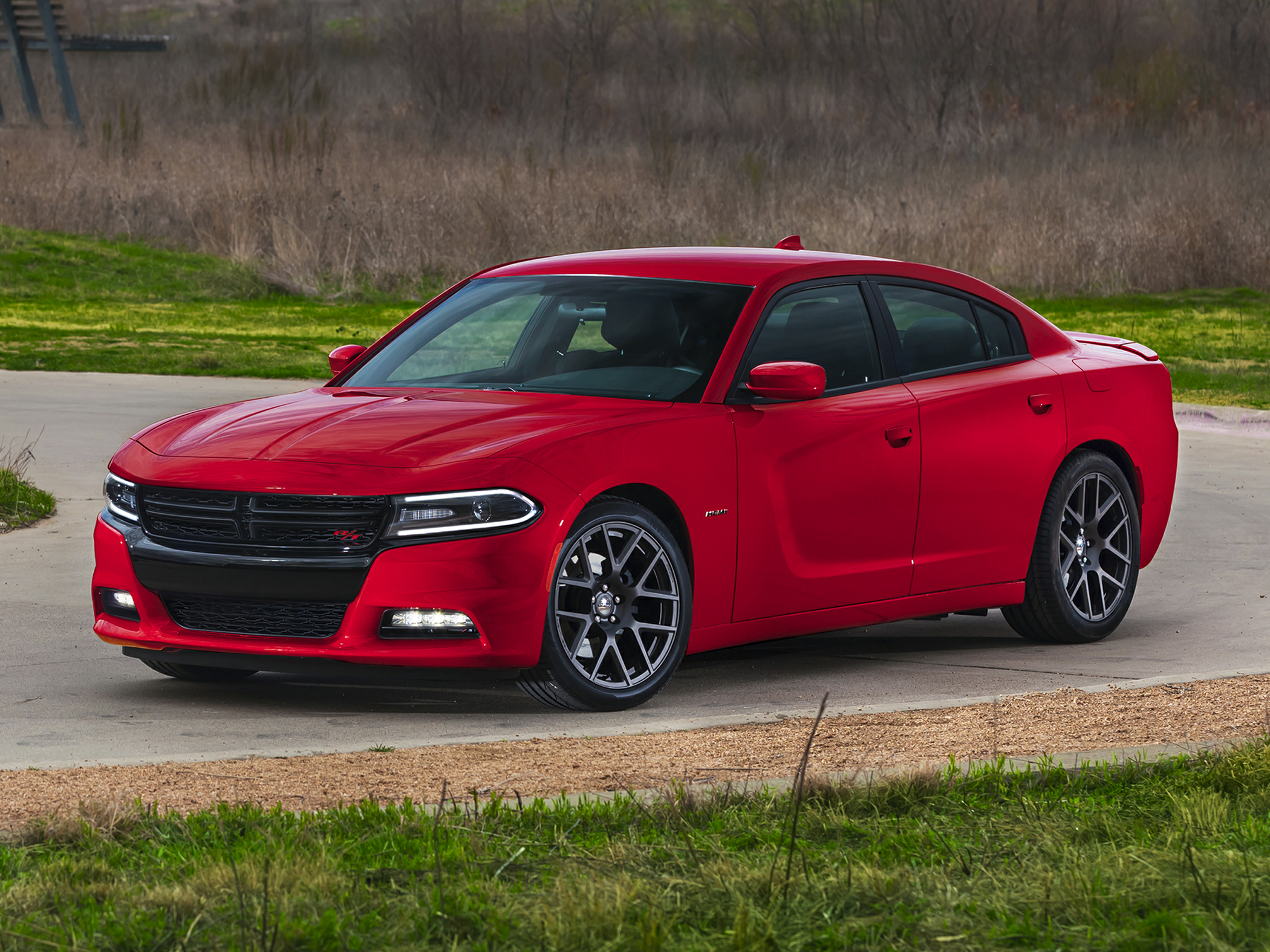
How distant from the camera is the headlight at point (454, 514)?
20.5ft

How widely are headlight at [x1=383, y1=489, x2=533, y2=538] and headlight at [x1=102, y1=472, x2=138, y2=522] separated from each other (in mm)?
1069

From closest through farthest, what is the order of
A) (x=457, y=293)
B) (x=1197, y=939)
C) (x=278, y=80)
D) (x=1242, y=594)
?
(x=1197, y=939) < (x=457, y=293) < (x=1242, y=594) < (x=278, y=80)

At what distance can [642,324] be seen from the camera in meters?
7.37

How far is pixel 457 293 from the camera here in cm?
821

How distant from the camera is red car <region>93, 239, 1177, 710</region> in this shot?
6305 millimetres

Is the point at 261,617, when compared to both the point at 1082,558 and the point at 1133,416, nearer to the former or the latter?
the point at 1082,558

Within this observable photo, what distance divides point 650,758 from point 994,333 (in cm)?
330

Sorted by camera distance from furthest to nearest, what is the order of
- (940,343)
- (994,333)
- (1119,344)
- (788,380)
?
(1119,344), (994,333), (940,343), (788,380)

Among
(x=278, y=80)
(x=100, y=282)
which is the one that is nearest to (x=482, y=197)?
(x=100, y=282)

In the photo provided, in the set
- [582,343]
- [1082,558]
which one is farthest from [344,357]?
[1082,558]

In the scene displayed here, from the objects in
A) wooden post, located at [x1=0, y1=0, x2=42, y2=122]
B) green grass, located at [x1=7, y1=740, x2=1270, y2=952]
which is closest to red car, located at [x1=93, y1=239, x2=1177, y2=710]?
green grass, located at [x1=7, y1=740, x2=1270, y2=952]

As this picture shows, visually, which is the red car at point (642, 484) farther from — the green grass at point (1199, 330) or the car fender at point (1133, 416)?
the green grass at point (1199, 330)

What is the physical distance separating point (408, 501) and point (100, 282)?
26319 mm

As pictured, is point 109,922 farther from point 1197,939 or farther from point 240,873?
point 1197,939
